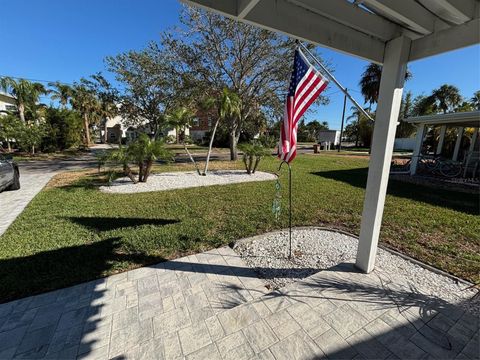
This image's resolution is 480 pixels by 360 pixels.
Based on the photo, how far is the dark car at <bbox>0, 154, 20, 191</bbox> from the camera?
260 inches

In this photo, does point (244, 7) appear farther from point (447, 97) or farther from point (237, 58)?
point (447, 97)

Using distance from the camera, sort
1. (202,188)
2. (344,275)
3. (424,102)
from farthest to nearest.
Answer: (424,102) < (202,188) < (344,275)

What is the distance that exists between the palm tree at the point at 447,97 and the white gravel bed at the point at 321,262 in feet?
99.8

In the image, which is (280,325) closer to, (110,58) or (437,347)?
(437,347)

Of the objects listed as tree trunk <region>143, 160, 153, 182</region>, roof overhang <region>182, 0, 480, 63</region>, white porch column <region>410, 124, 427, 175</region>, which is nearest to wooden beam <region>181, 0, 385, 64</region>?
roof overhang <region>182, 0, 480, 63</region>

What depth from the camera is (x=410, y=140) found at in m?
31.3

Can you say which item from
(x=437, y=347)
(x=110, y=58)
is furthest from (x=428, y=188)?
(x=110, y=58)

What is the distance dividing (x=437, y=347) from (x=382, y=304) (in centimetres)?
51

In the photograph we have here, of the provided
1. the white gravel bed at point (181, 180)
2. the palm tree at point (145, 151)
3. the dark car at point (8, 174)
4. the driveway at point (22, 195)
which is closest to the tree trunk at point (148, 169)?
the palm tree at point (145, 151)

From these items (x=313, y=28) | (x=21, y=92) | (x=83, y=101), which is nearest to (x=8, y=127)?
(x=21, y=92)

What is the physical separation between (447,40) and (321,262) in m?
2.96

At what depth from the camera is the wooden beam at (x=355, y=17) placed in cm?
191

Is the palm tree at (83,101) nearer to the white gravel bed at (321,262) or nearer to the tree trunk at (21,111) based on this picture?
the tree trunk at (21,111)

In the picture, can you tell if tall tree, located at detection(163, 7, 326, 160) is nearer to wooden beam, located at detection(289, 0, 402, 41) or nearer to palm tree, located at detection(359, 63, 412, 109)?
wooden beam, located at detection(289, 0, 402, 41)
